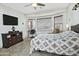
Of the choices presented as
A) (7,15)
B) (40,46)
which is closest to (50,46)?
(40,46)

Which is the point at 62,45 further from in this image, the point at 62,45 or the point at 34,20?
the point at 34,20

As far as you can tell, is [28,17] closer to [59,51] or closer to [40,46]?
[40,46]

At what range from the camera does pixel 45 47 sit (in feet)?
8.02

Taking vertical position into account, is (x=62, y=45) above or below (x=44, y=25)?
below

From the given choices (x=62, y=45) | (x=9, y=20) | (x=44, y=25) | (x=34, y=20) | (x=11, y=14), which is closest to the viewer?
(x=62, y=45)

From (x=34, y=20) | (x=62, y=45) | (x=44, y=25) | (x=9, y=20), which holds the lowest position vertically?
(x=62, y=45)

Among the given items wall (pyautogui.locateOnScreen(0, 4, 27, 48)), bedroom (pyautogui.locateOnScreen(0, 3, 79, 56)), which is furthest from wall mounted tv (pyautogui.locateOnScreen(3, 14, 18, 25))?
wall (pyautogui.locateOnScreen(0, 4, 27, 48))

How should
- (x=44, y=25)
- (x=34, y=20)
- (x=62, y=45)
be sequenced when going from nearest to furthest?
(x=62, y=45)
(x=44, y=25)
(x=34, y=20)

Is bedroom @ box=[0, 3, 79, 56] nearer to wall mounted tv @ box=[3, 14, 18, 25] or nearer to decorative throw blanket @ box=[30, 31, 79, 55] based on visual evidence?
wall mounted tv @ box=[3, 14, 18, 25]

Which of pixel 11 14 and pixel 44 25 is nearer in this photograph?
pixel 11 14

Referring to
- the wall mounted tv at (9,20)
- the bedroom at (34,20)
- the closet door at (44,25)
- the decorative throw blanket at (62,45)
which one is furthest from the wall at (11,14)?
the decorative throw blanket at (62,45)

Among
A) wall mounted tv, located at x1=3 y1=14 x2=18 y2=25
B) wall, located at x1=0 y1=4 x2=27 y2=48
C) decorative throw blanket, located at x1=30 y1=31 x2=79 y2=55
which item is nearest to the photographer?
decorative throw blanket, located at x1=30 y1=31 x2=79 y2=55

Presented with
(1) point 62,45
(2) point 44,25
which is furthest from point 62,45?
(2) point 44,25

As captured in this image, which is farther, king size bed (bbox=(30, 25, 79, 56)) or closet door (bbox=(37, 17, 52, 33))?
closet door (bbox=(37, 17, 52, 33))
